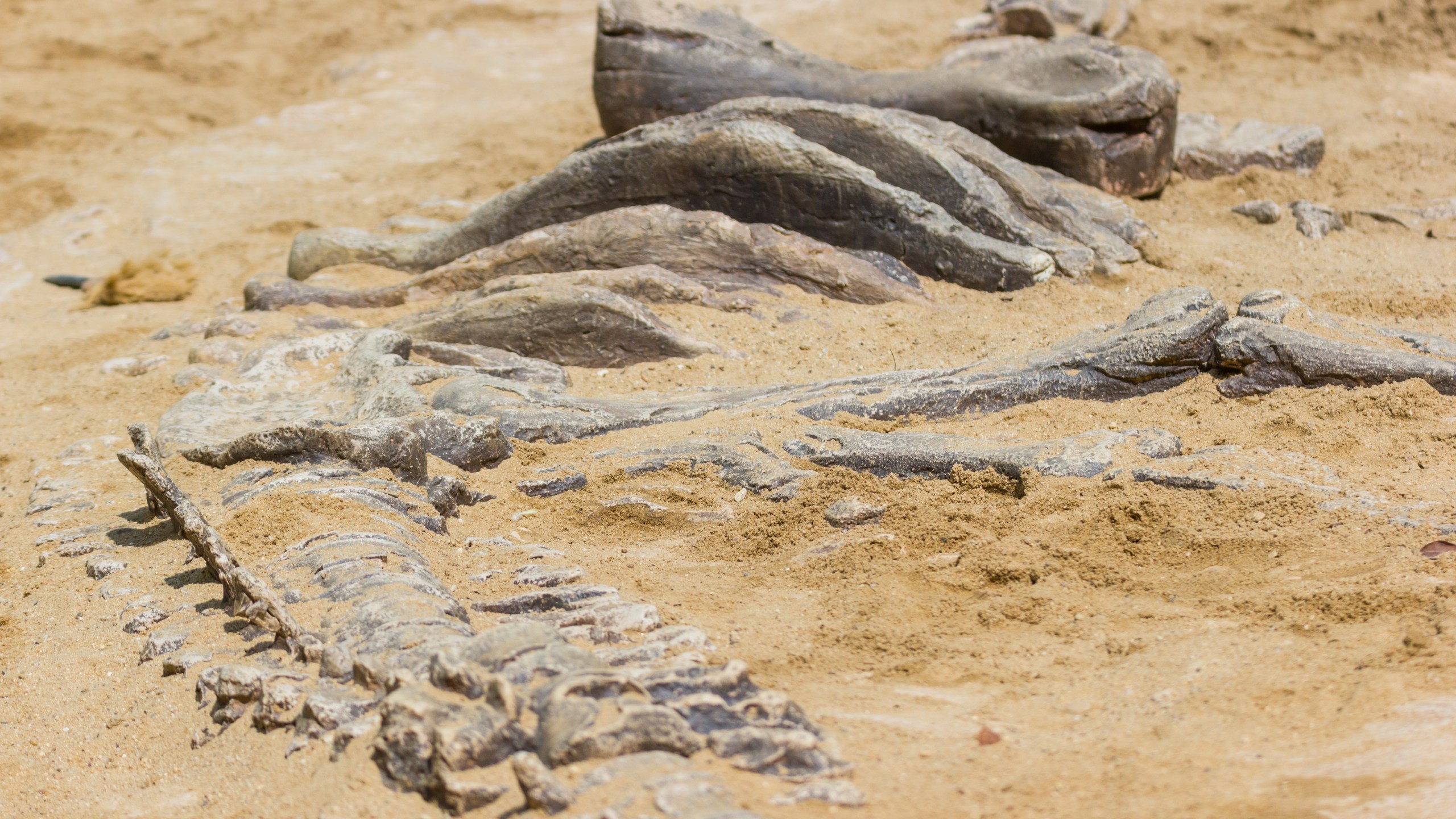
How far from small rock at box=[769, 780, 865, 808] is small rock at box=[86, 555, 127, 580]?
239 cm

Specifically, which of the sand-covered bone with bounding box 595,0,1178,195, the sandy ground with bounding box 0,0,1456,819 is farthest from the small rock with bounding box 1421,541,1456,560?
the sand-covered bone with bounding box 595,0,1178,195

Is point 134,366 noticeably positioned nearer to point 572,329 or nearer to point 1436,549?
point 572,329

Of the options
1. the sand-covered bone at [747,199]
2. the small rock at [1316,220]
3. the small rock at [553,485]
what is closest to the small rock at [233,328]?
the sand-covered bone at [747,199]

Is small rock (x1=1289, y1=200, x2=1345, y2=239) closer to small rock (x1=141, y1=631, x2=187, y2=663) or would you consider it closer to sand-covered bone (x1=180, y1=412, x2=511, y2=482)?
sand-covered bone (x1=180, y1=412, x2=511, y2=482)

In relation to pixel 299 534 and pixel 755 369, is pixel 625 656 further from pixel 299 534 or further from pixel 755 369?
pixel 755 369

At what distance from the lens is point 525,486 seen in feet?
12.0

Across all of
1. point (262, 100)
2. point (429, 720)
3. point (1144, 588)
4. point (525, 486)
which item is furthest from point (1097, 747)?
point (262, 100)

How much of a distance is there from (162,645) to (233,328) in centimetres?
275

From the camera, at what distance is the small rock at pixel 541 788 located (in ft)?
6.11

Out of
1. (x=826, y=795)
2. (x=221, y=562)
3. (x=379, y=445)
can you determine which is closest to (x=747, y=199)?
(x=379, y=445)

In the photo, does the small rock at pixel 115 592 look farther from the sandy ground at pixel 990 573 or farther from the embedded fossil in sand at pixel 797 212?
the embedded fossil in sand at pixel 797 212

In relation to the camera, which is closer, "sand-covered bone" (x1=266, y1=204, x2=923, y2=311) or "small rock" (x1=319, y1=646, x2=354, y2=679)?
"small rock" (x1=319, y1=646, x2=354, y2=679)

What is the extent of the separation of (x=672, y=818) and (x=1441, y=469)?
248 centimetres

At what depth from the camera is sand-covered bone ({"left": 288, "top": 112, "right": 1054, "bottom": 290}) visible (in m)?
5.12
